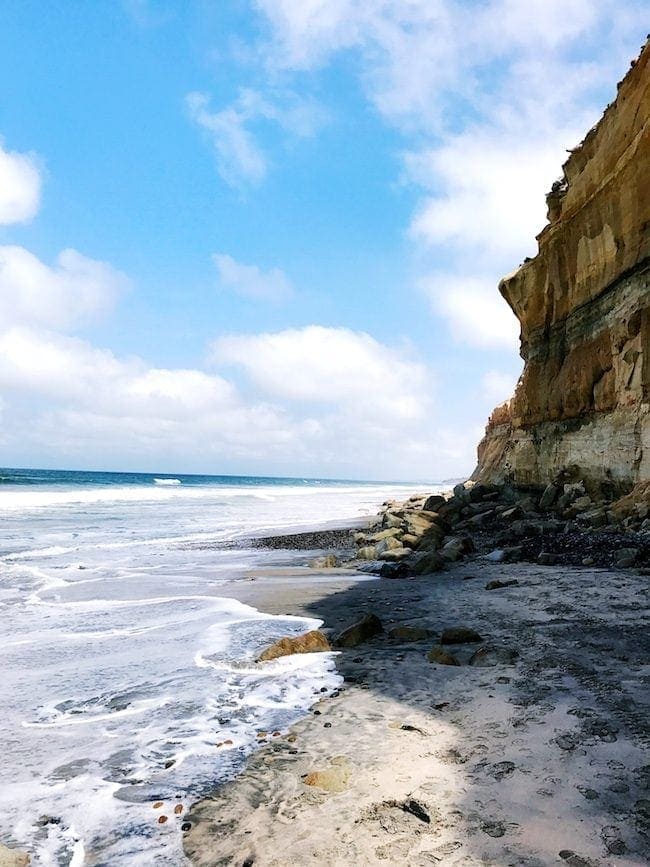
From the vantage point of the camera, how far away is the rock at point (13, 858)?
117 inches

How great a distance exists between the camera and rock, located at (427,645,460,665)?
19.3 ft

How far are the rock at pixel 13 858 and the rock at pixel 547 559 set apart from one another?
1025 centimetres

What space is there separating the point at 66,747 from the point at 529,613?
578 cm

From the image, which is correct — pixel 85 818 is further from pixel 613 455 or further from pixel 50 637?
pixel 613 455

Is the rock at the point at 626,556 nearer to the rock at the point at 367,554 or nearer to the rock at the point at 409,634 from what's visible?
the rock at the point at 409,634

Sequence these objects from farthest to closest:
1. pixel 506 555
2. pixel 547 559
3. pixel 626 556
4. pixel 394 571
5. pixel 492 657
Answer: pixel 506 555, pixel 394 571, pixel 547 559, pixel 626 556, pixel 492 657

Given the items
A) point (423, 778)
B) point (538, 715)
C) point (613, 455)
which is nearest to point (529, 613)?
point (538, 715)

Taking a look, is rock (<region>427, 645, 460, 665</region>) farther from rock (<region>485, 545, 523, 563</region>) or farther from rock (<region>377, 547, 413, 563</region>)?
rock (<region>377, 547, 413, 563</region>)

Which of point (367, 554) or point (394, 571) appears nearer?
point (394, 571)

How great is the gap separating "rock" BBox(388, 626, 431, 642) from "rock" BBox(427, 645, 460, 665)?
28.5 inches

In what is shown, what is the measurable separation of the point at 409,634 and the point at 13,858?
4813 mm

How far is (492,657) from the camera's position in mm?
5863

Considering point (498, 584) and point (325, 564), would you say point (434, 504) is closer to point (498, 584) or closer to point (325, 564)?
point (325, 564)

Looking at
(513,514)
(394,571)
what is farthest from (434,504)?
(394,571)
